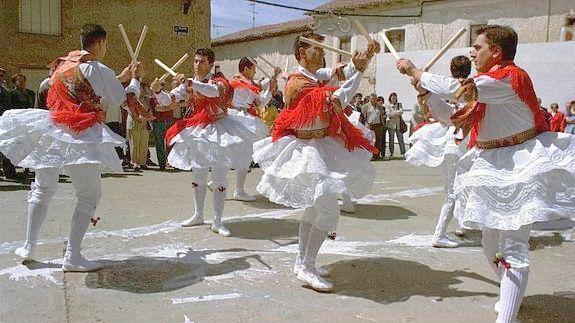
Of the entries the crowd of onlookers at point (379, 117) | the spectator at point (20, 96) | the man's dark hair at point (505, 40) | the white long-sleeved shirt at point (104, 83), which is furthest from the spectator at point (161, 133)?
the man's dark hair at point (505, 40)

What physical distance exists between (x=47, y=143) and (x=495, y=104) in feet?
11.4

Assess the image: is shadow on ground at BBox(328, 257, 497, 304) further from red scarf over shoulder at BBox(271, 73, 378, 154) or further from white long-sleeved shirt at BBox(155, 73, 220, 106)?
white long-sleeved shirt at BBox(155, 73, 220, 106)

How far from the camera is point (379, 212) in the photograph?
24.7ft

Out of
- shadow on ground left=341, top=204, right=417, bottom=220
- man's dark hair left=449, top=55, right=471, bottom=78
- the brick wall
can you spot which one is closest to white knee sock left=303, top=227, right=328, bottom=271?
man's dark hair left=449, top=55, right=471, bottom=78

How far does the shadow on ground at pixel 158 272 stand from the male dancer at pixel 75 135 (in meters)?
0.23

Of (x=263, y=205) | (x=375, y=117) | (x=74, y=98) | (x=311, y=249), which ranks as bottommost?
(x=263, y=205)

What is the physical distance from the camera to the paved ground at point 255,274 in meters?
3.85

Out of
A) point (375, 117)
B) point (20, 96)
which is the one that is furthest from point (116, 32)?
point (20, 96)

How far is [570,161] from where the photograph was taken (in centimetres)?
338

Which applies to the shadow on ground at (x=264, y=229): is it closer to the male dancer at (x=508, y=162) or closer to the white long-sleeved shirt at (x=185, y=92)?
the white long-sleeved shirt at (x=185, y=92)

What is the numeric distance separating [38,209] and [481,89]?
3755 mm

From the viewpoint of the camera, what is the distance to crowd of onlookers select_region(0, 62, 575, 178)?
978cm

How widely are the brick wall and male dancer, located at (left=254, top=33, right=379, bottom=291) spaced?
16.8 meters

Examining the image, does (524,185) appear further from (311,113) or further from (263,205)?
(263,205)
